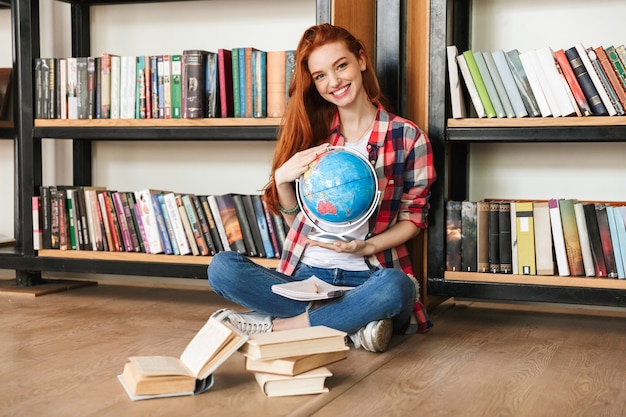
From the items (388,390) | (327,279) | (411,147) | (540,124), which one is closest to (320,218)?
(327,279)

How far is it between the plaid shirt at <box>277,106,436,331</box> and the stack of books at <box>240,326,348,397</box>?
0.74 meters

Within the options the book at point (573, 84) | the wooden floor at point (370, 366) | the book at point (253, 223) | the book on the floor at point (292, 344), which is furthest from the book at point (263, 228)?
the book at point (573, 84)

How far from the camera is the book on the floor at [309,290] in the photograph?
98.4 inches

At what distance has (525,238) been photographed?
301 centimetres

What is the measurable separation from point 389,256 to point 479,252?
1.43 ft

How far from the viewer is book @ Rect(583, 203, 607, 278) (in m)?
2.92

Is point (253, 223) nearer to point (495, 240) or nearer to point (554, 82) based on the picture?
point (495, 240)

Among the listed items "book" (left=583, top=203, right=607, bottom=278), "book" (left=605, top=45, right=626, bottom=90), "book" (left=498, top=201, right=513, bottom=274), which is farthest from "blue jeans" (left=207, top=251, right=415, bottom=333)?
"book" (left=605, top=45, right=626, bottom=90)

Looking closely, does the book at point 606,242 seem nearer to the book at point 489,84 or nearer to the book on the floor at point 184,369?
the book at point 489,84

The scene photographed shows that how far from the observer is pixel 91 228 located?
141 inches

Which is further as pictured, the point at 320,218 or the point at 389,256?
the point at 389,256

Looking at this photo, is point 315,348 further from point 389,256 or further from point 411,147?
point 411,147

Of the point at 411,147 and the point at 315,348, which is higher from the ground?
the point at 411,147

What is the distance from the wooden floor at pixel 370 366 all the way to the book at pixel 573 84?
81cm
